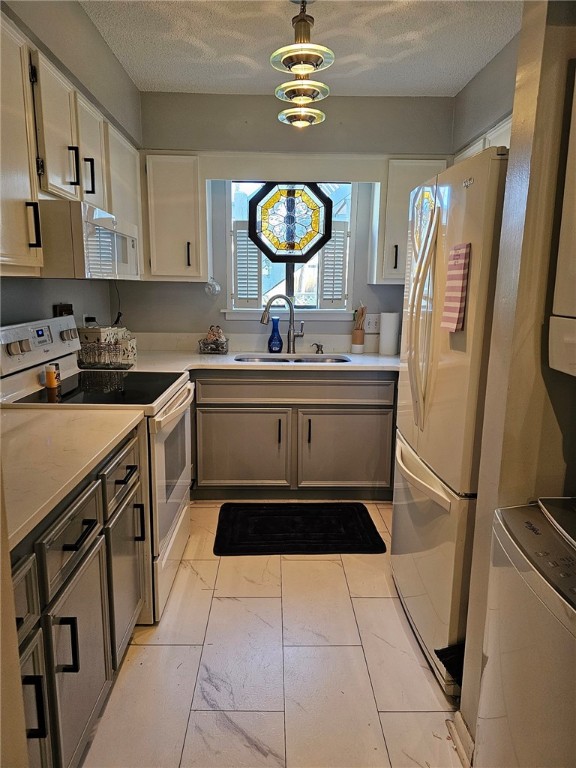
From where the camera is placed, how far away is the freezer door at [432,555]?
162 cm

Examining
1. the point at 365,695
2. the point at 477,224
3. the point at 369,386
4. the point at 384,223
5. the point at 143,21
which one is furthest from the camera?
the point at 384,223

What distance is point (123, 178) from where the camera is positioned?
285cm

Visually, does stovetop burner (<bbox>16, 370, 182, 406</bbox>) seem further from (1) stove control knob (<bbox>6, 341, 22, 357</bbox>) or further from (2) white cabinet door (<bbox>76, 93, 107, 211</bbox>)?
(2) white cabinet door (<bbox>76, 93, 107, 211</bbox>)

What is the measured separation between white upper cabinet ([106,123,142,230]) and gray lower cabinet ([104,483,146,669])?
1691mm

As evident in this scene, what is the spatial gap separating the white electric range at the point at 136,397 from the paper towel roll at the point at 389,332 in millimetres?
1527

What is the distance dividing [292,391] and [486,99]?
76.6 inches

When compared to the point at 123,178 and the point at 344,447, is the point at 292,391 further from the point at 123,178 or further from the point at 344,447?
the point at 123,178

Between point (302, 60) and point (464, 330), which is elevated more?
point (302, 60)

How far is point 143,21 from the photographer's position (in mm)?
2246

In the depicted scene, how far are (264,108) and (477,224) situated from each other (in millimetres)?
2195

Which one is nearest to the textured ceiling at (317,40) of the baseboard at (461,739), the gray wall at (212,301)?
the gray wall at (212,301)

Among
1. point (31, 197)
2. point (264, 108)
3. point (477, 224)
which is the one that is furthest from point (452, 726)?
point (264, 108)

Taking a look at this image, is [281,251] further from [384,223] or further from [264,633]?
[264,633]

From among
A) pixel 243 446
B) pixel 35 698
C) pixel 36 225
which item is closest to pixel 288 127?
pixel 36 225
